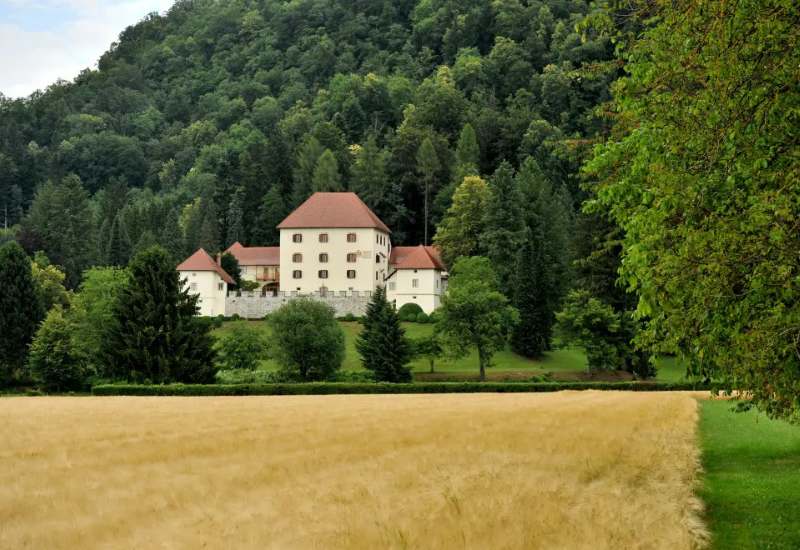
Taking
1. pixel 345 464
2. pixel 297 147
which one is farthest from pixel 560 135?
pixel 345 464

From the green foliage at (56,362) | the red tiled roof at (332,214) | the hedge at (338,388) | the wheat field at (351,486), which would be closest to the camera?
the wheat field at (351,486)

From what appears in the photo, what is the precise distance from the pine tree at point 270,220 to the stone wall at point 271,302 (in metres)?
30.1

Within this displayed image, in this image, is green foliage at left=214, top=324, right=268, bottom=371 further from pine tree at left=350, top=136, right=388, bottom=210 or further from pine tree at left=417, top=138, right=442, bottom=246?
pine tree at left=417, top=138, right=442, bottom=246

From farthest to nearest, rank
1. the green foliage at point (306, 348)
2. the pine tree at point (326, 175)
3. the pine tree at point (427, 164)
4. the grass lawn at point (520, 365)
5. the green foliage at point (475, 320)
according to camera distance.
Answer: the pine tree at point (326, 175) < the pine tree at point (427, 164) < the grass lawn at point (520, 365) < the green foliage at point (475, 320) < the green foliage at point (306, 348)

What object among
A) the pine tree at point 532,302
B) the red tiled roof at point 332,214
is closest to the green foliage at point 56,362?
the pine tree at point 532,302

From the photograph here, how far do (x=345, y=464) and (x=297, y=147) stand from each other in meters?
140

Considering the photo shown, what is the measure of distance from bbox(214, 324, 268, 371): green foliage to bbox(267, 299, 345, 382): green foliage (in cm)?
399

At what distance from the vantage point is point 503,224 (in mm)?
98875

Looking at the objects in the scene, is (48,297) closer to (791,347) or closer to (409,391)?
(409,391)

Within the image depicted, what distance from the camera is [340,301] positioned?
101062mm

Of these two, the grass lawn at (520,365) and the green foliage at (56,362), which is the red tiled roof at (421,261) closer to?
the grass lawn at (520,365)

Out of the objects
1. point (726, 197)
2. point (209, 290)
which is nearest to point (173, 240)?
point (209, 290)

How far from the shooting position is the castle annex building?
3954 inches

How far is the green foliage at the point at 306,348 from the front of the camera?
68125 mm
